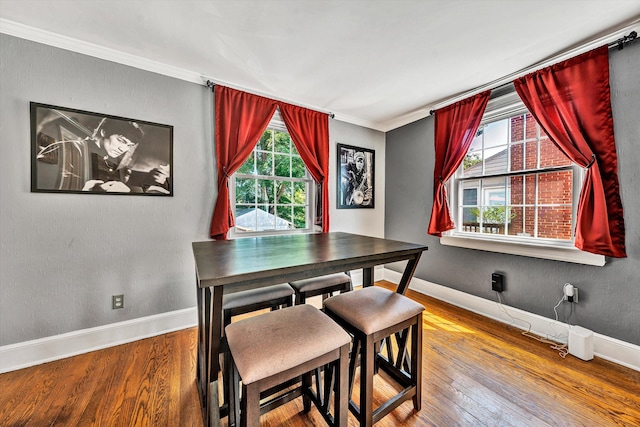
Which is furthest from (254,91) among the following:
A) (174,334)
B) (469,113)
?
(174,334)

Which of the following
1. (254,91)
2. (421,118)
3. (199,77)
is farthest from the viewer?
(421,118)

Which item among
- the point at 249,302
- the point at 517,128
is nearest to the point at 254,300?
the point at 249,302

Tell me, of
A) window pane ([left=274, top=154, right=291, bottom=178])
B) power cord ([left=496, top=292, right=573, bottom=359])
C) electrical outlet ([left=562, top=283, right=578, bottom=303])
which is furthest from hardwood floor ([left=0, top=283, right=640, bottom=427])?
window pane ([left=274, top=154, right=291, bottom=178])

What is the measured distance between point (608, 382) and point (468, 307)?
114 cm

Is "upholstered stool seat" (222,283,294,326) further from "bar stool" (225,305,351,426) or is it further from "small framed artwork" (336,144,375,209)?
"small framed artwork" (336,144,375,209)

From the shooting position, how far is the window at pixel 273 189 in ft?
8.87

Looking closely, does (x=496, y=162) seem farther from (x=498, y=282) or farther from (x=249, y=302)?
(x=249, y=302)

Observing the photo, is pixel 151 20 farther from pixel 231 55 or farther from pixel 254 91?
pixel 254 91

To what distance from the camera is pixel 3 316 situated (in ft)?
5.53

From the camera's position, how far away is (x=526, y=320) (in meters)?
2.24

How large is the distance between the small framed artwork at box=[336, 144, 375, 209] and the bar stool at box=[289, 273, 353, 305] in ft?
5.31

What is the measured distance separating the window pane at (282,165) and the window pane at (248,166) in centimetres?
29

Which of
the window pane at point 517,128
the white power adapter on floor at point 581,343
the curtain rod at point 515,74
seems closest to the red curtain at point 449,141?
the curtain rod at point 515,74

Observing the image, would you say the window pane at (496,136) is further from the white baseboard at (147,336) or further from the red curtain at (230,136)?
the red curtain at (230,136)
